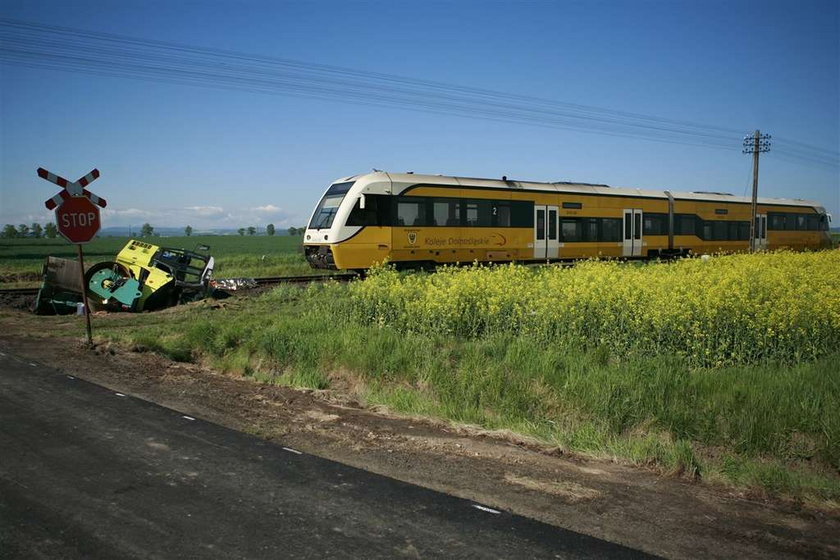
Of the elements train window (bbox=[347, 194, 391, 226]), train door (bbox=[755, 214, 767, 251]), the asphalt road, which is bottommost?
the asphalt road

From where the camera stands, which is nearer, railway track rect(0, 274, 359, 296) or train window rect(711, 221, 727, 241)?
railway track rect(0, 274, 359, 296)

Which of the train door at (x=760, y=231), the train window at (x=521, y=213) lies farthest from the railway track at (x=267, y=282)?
the train door at (x=760, y=231)

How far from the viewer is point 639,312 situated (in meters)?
9.27

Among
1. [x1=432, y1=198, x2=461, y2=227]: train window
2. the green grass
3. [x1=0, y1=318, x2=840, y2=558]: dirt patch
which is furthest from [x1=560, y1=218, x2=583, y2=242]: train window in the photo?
[x1=0, y1=318, x2=840, y2=558]: dirt patch

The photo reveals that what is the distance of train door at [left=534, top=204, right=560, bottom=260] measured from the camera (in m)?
23.9

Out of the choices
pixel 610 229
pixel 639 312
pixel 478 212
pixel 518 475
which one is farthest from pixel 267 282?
pixel 518 475

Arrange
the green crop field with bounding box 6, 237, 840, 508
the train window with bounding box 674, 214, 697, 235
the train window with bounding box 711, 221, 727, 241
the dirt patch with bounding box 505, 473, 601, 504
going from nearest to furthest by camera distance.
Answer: the dirt patch with bounding box 505, 473, 601, 504 → the green crop field with bounding box 6, 237, 840, 508 → the train window with bounding box 674, 214, 697, 235 → the train window with bounding box 711, 221, 727, 241

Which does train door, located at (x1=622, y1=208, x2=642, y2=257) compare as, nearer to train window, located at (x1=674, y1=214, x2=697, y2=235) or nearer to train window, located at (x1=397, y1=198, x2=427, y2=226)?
train window, located at (x1=674, y1=214, x2=697, y2=235)

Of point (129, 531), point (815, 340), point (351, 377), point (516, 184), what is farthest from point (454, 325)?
point (516, 184)

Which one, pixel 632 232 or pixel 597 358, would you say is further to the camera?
pixel 632 232

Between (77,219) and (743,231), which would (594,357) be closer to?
(77,219)

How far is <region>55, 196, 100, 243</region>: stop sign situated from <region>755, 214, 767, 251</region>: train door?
3215cm

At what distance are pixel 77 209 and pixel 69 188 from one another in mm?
383

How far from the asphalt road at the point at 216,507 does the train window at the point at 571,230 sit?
20.7m
